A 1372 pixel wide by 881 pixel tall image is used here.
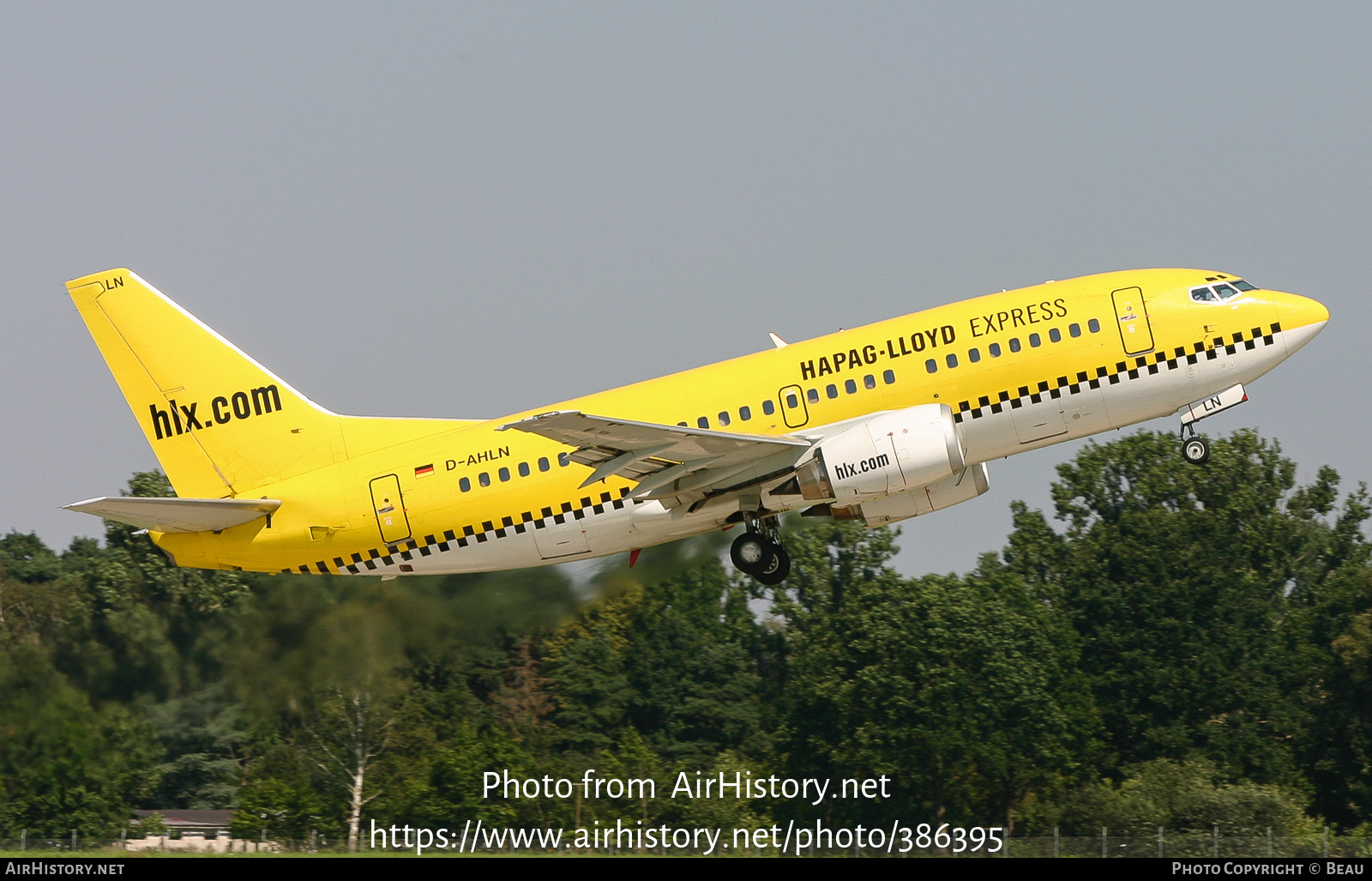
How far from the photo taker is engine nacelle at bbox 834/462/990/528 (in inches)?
1270

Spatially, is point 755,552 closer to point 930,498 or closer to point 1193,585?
point 930,498

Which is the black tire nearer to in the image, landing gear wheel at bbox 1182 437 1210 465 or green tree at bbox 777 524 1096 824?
landing gear wheel at bbox 1182 437 1210 465

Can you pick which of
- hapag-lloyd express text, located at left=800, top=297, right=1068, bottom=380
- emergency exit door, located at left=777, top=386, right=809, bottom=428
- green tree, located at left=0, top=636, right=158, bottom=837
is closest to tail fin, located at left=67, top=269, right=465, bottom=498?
green tree, located at left=0, top=636, right=158, bottom=837

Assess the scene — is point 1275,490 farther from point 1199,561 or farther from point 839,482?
point 839,482

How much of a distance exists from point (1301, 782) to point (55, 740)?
46719 millimetres

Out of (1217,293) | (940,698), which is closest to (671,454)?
(1217,293)

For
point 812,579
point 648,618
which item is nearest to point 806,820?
point 648,618

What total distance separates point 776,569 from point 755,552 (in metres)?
0.57

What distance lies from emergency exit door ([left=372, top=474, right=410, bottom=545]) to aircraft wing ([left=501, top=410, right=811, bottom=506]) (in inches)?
157

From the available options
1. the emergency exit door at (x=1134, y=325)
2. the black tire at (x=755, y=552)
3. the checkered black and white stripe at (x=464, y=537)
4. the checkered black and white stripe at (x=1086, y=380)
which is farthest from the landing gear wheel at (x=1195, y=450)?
the checkered black and white stripe at (x=464, y=537)

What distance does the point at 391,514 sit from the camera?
1271 inches

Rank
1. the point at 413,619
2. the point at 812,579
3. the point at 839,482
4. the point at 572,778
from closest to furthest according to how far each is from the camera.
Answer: the point at 839,482
the point at 413,619
the point at 572,778
the point at 812,579

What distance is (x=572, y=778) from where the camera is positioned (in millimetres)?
53000

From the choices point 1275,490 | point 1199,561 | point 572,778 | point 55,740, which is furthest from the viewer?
point 1275,490
